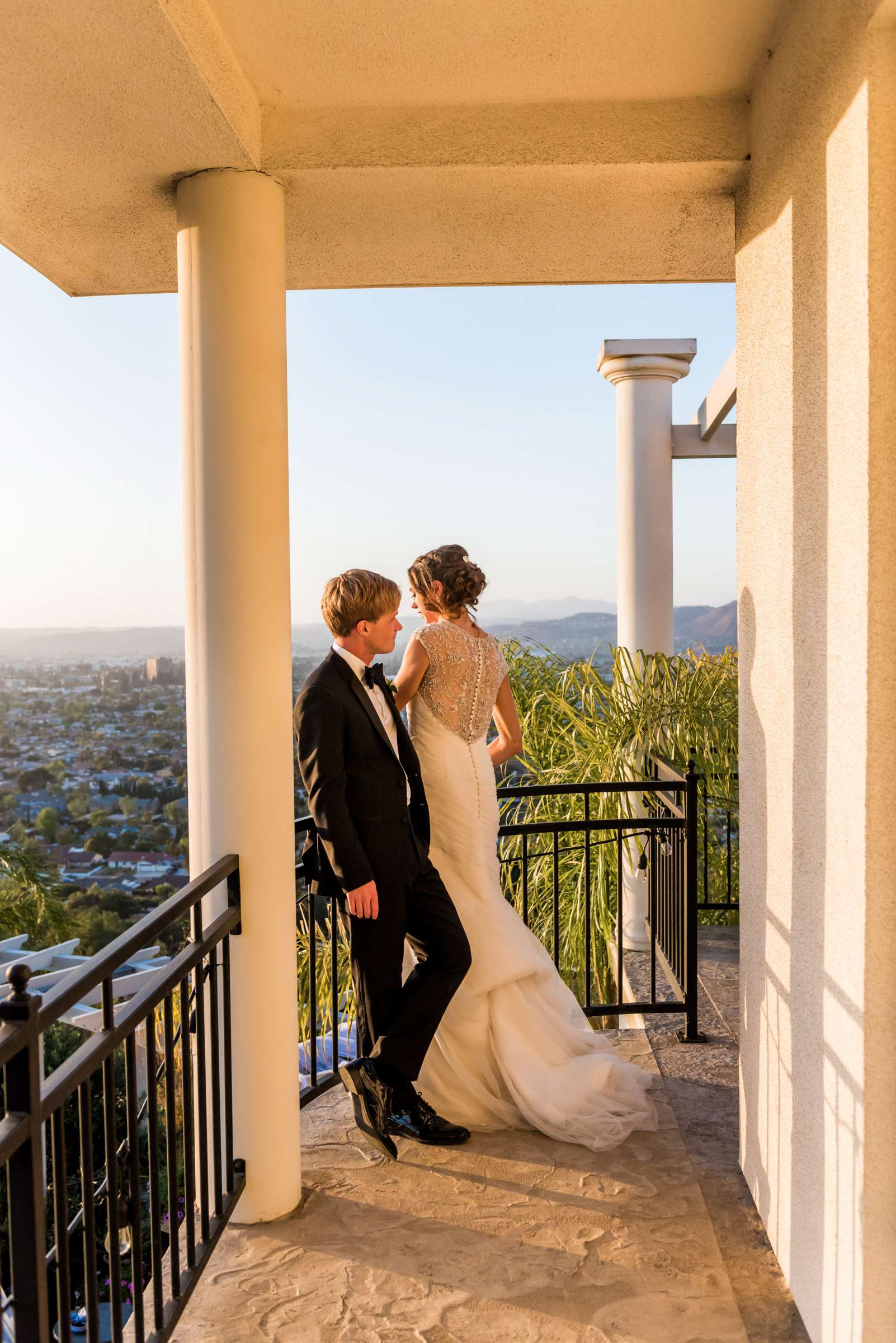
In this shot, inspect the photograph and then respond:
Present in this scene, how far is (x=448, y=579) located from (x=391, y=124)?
1315mm

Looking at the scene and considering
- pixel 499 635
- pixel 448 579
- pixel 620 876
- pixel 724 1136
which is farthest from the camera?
pixel 499 635

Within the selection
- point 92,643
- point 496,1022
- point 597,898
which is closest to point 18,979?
point 496,1022

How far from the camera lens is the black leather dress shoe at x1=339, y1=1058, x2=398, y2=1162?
2898 millimetres

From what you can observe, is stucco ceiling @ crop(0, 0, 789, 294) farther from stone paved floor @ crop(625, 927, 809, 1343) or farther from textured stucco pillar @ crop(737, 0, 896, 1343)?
stone paved floor @ crop(625, 927, 809, 1343)

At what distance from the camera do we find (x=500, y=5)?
2.22 meters

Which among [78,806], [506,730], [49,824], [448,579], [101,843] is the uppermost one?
[448,579]

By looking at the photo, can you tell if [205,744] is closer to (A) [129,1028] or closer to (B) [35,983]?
(A) [129,1028]

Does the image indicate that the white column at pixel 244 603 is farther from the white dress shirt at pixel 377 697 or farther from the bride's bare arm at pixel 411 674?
the bride's bare arm at pixel 411 674

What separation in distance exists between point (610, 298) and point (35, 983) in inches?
807

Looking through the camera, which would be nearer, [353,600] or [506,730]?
[353,600]

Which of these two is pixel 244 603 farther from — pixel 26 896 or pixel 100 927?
pixel 100 927

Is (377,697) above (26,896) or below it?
above

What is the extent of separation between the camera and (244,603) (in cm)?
261

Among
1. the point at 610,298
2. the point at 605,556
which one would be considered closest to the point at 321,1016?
the point at 605,556
